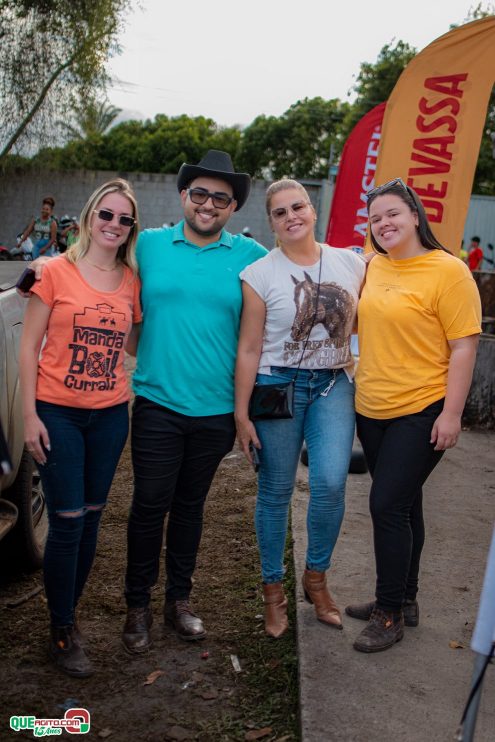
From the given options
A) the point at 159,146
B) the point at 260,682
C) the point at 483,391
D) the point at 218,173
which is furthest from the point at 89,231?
the point at 159,146

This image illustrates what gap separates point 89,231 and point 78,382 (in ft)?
2.12

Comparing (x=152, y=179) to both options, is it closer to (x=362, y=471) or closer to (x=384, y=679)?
(x=362, y=471)

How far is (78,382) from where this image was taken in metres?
3.24

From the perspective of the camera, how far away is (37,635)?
12.3 ft

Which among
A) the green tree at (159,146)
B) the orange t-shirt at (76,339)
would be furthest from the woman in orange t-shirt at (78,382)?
the green tree at (159,146)

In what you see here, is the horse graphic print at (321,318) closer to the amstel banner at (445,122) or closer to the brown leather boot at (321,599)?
the brown leather boot at (321,599)

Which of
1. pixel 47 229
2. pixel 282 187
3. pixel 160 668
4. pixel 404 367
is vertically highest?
pixel 282 187

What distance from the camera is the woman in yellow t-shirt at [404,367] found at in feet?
10.8

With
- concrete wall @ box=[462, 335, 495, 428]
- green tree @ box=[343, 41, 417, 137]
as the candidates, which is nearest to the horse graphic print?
concrete wall @ box=[462, 335, 495, 428]

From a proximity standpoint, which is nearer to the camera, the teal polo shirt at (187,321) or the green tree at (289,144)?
the teal polo shirt at (187,321)

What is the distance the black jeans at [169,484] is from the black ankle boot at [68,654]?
330 mm

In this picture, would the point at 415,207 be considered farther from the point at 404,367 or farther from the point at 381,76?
the point at 381,76

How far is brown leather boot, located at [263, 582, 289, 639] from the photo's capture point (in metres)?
3.72

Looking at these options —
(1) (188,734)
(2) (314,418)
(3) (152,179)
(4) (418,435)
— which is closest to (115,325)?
(2) (314,418)
